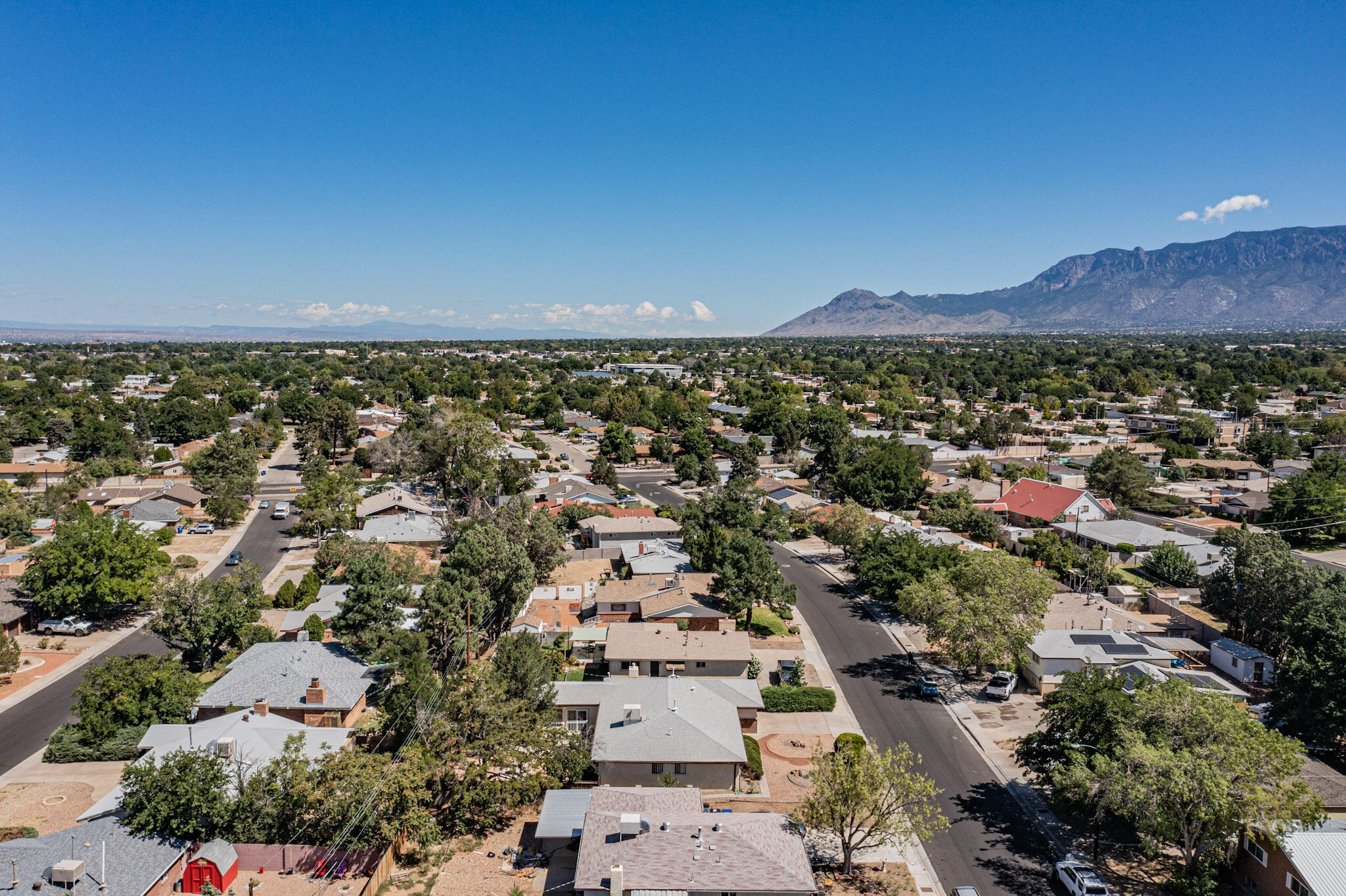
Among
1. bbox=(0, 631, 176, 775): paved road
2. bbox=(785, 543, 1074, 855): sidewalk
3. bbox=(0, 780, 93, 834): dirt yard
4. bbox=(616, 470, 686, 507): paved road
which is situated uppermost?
bbox=(0, 780, 93, 834): dirt yard

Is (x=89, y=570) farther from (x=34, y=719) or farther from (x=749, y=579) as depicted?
(x=749, y=579)

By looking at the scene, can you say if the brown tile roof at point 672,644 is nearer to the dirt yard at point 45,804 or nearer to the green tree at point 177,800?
the green tree at point 177,800

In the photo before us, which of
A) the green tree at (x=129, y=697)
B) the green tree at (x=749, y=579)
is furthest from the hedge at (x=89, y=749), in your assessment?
the green tree at (x=749, y=579)

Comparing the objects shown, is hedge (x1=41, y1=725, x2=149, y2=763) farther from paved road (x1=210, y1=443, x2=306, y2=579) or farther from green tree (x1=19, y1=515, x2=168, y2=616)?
paved road (x1=210, y1=443, x2=306, y2=579)

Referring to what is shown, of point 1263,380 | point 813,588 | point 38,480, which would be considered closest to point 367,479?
point 38,480

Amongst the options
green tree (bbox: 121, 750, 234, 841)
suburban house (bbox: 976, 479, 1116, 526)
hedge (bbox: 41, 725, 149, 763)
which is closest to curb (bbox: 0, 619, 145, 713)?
hedge (bbox: 41, 725, 149, 763)

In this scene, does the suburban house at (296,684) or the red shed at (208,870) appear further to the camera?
the suburban house at (296,684)
